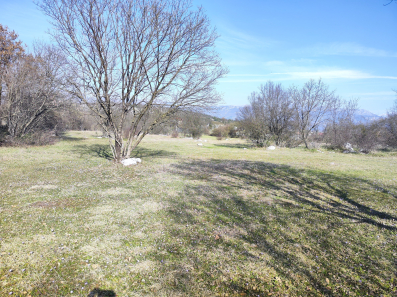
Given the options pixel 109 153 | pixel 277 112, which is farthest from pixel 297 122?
pixel 109 153

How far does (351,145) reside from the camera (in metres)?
29.6

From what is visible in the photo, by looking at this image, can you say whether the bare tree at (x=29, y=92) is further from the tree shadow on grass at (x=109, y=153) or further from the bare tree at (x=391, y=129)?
the bare tree at (x=391, y=129)

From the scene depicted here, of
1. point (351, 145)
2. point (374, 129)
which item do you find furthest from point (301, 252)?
point (374, 129)

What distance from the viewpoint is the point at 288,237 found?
5.75m

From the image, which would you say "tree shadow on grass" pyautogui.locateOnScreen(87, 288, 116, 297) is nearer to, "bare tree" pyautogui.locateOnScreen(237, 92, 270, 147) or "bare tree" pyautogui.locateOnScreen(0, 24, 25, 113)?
"bare tree" pyautogui.locateOnScreen(0, 24, 25, 113)

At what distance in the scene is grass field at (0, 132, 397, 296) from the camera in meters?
3.99

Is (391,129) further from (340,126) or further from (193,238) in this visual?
(193,238)

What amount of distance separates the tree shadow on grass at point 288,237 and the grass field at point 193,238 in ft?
0.09

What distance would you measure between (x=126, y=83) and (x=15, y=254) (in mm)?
11229

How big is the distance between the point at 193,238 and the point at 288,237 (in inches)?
101

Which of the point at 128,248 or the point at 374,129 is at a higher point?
the point at 374,129

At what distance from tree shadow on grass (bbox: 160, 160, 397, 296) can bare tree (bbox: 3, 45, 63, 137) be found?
19.6 metres

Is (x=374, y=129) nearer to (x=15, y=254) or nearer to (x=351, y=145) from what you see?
(x=351, y=145)

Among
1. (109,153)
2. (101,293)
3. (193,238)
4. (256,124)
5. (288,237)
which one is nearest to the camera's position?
(101,293)
